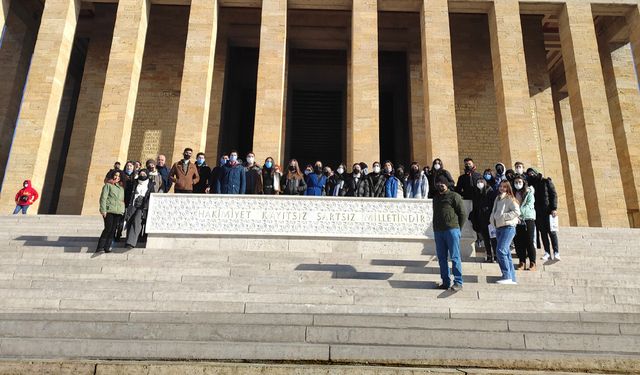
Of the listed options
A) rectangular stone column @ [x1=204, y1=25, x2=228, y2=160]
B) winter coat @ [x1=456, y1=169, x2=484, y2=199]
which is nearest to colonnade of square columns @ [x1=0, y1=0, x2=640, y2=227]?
rectangular stone column @ [x1=204, y1=25, x2=228, y2=160]

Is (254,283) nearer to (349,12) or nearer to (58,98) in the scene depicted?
(58,98)

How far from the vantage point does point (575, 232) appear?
9.85m

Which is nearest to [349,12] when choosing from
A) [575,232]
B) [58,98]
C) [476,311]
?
[58,98]

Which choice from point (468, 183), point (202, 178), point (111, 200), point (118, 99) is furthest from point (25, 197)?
point (468, 183)

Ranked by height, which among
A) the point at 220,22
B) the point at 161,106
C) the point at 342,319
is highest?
the point at 220,22

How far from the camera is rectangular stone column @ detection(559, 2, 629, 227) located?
14172mm

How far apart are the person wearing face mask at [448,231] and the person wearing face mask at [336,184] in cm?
394

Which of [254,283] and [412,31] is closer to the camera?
[254,283]

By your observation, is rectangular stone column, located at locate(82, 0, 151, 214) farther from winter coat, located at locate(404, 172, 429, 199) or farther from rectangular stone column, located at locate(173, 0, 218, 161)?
winter coat, located at locate(404, 172, 429, 199)

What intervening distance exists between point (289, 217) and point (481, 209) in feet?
11.6

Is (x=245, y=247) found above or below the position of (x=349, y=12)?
below

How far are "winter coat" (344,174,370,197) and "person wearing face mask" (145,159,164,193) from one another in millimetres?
3941

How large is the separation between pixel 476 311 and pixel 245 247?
14.5ft

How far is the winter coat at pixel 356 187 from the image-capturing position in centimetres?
981
